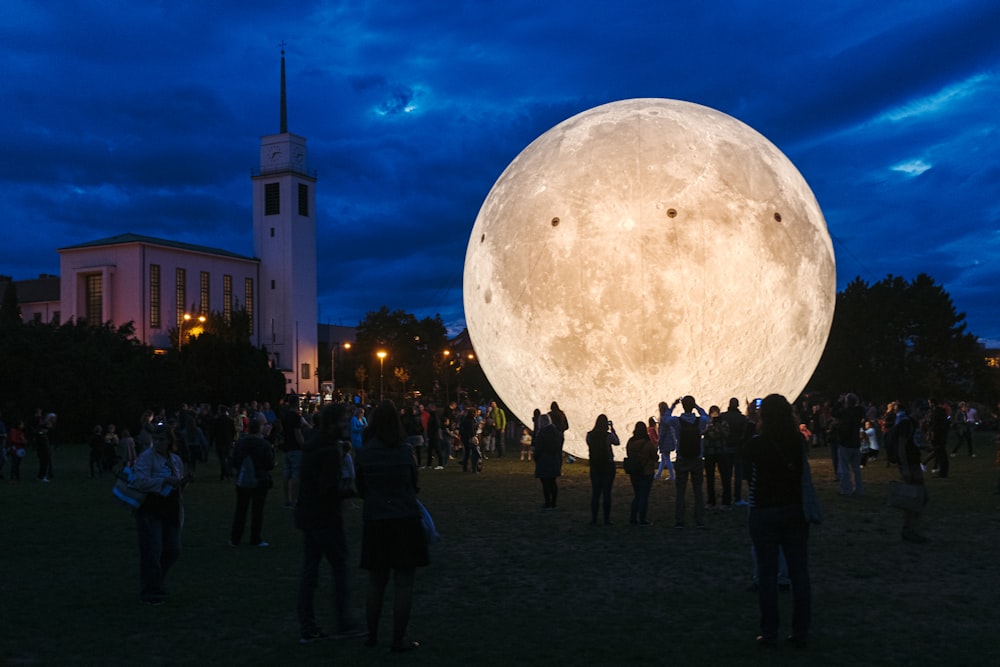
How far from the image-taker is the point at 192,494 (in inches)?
743

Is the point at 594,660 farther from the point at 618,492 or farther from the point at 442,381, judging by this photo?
the point at 442,381

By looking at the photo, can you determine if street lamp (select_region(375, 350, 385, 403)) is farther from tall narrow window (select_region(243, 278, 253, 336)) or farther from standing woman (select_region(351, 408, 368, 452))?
standing woman (select_region(351, 408, 368, 452))

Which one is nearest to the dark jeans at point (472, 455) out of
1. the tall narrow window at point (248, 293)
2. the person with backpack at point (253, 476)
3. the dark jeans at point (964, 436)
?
the person with backpack at point (253, 476)

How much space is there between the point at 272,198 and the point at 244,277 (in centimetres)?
891

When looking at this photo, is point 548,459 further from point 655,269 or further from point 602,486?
point 655,269

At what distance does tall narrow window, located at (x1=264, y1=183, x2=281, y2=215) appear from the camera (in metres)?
98.8

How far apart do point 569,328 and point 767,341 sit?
13.1 ft

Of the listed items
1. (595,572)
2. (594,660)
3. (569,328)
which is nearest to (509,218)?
(569,328)

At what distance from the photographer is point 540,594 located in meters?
8.92

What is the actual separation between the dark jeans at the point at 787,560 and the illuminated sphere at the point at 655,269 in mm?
11998

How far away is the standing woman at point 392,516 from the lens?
6770 mm

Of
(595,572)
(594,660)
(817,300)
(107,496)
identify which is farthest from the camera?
(817,300)

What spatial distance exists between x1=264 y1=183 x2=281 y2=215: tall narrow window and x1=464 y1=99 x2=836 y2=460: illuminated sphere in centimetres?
8205

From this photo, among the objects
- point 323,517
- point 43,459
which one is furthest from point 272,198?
point 323,517
